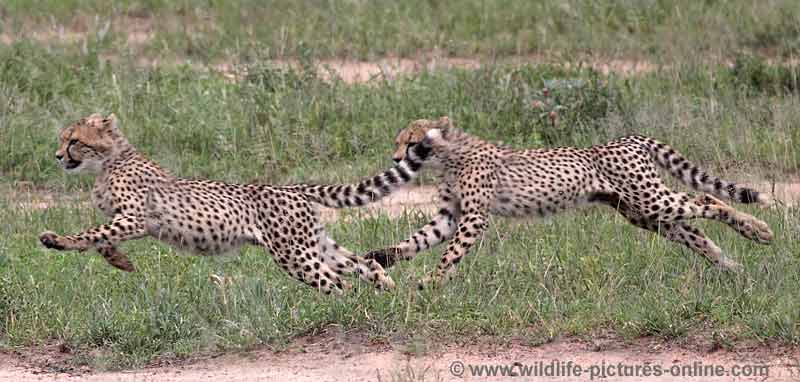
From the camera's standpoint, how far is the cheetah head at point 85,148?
7.34 m

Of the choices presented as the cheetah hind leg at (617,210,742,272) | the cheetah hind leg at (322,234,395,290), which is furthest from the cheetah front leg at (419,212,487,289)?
the cheetah hind leg at (617,210,742,272)

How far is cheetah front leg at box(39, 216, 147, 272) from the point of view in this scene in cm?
666

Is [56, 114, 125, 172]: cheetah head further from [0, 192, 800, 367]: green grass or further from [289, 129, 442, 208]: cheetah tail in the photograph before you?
[289, 129, 442, 208]: cheetah tail

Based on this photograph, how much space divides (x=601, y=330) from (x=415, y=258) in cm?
163

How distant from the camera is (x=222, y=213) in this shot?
22.9ft

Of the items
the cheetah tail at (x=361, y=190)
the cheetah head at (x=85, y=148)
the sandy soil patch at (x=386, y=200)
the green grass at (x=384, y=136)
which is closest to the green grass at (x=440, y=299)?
the green grass at (x=384, y=136)

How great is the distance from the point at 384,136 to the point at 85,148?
113 inches

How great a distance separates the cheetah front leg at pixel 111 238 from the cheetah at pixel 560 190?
A: 3.82 feet

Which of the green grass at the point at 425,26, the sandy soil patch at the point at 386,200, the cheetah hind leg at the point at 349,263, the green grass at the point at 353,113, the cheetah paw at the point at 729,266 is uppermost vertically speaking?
the green grass at the point at 425,26

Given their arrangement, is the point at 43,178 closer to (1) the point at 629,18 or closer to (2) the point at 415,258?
(2) the point at 415,258

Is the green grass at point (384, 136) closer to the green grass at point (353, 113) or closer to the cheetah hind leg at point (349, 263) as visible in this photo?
the green grass at point (353, 113)

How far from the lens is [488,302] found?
21.4 ft

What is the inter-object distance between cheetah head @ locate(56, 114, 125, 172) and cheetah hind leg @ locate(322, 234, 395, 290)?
1139 mm

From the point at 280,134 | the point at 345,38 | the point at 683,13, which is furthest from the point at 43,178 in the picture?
the point at 683,13
